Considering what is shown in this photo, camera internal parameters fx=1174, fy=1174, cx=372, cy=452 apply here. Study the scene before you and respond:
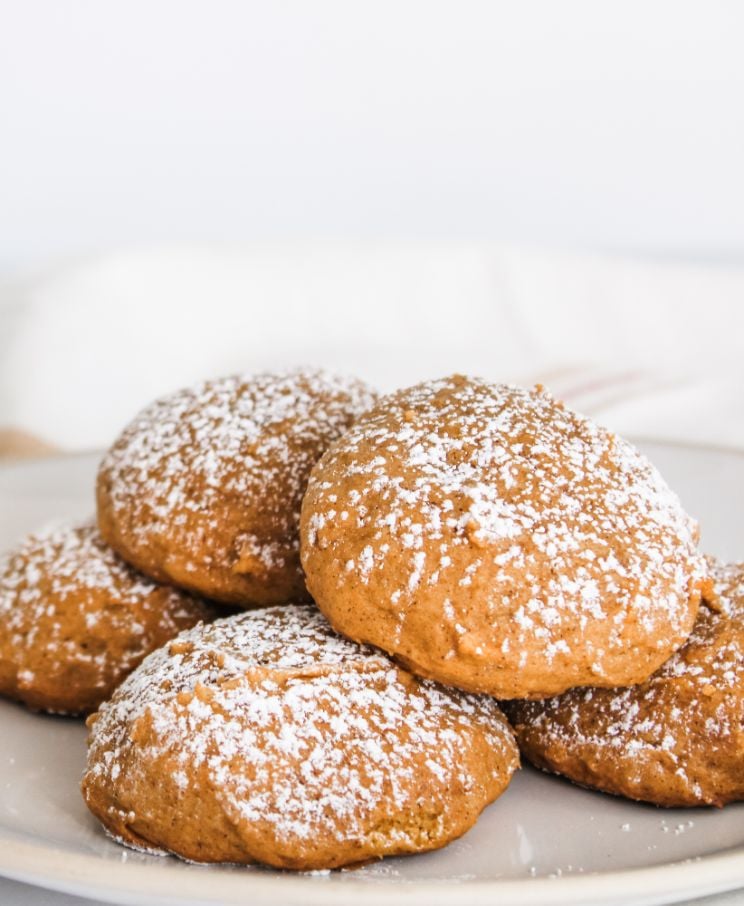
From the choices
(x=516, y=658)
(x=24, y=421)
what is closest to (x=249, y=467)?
(x=516, y=658)

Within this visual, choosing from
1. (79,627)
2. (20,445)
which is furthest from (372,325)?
(79,627)

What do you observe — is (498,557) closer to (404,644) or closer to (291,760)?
(404,644)


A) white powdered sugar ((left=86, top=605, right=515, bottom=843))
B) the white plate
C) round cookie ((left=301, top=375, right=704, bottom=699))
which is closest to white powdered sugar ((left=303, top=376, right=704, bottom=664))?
round cookie ((left=301, top=375, right=704, bottom=699))

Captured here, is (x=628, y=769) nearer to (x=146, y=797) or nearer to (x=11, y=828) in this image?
(x=146, y=797)

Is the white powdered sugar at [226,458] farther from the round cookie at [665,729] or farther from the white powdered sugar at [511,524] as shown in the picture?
the round cookie at [665,729]

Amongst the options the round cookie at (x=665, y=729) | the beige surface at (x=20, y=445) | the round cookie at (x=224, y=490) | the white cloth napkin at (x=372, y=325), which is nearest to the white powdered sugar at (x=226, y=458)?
the round cookie at (x=224, y=490)
